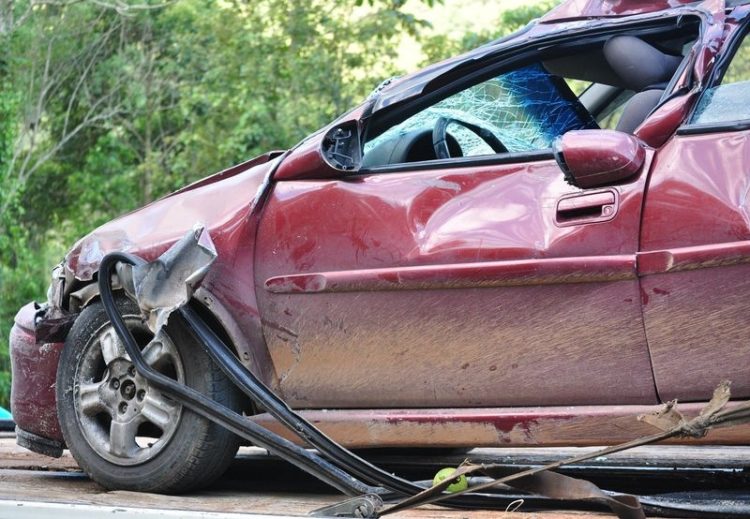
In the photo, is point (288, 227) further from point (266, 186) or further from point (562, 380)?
point (562, 380)

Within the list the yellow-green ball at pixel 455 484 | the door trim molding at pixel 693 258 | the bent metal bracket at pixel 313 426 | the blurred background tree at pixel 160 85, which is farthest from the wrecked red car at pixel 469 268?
the blurred background tree at pixel 160 85

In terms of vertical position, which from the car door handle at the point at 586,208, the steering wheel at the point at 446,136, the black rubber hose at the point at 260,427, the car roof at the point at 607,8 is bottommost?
the black rubber hose at the point at 260,427

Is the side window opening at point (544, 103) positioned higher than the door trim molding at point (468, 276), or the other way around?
the side window opening at point (544, 103)

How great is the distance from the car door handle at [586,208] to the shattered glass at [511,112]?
26.9 inches

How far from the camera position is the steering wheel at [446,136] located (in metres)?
3.96

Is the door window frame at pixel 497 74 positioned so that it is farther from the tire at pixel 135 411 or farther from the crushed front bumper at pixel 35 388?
the crushed front bumper at pixel 35 388

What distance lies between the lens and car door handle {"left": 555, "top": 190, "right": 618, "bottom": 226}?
312cm

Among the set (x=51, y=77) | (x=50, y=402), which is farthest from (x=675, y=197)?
(x=51, y=77)

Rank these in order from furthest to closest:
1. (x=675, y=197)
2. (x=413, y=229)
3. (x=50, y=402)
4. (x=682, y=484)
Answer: (x=50, y=402) → (x=682, y=484) → (x=413, y=229) → (x=675, y=197)

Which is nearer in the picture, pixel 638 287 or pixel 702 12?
pixel 638 287

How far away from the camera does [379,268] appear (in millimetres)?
3430

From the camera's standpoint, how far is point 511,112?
398 centimetres

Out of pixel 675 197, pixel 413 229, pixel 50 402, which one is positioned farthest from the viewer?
pixel 50 402

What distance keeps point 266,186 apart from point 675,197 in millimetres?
1390
